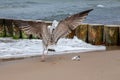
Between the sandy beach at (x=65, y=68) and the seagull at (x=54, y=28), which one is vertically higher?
the seagull at (x=54, y=28)

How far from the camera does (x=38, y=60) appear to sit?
31.1ft

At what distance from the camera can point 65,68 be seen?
8336mm

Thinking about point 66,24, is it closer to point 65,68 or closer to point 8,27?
point 65,68

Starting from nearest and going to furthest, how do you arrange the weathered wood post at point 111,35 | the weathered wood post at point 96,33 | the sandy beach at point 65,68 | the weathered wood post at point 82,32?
the sandy beach at point 65,68 → the weathered wood post at point 111,35 → the weathered wood post at point 96,33 → the weathered wood post at point 82,32

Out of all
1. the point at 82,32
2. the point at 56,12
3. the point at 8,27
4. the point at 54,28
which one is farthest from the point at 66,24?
the point at 56,12

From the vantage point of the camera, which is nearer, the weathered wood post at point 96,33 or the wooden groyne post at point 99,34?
the wooden groyne post at point 99,34

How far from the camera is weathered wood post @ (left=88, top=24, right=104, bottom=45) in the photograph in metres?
11.9

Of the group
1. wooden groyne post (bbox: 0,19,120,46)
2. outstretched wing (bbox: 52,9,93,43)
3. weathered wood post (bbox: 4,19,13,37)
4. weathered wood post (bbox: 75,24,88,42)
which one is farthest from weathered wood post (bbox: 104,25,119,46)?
weathered wood post (bbox: 4,19,13,37)

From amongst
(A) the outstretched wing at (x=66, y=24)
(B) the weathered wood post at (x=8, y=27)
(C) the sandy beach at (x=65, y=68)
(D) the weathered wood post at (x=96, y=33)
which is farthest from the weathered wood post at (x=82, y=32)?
(A) the outstretched wing at (x=66, y=24)

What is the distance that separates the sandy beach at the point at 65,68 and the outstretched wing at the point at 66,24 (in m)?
0.64

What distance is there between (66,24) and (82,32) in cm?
329

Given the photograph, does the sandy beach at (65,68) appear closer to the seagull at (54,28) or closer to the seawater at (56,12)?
the seagull at (54,28)

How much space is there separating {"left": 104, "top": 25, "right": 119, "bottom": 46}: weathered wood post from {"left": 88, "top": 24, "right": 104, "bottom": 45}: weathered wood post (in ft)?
0.53

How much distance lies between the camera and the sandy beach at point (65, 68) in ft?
24.6
